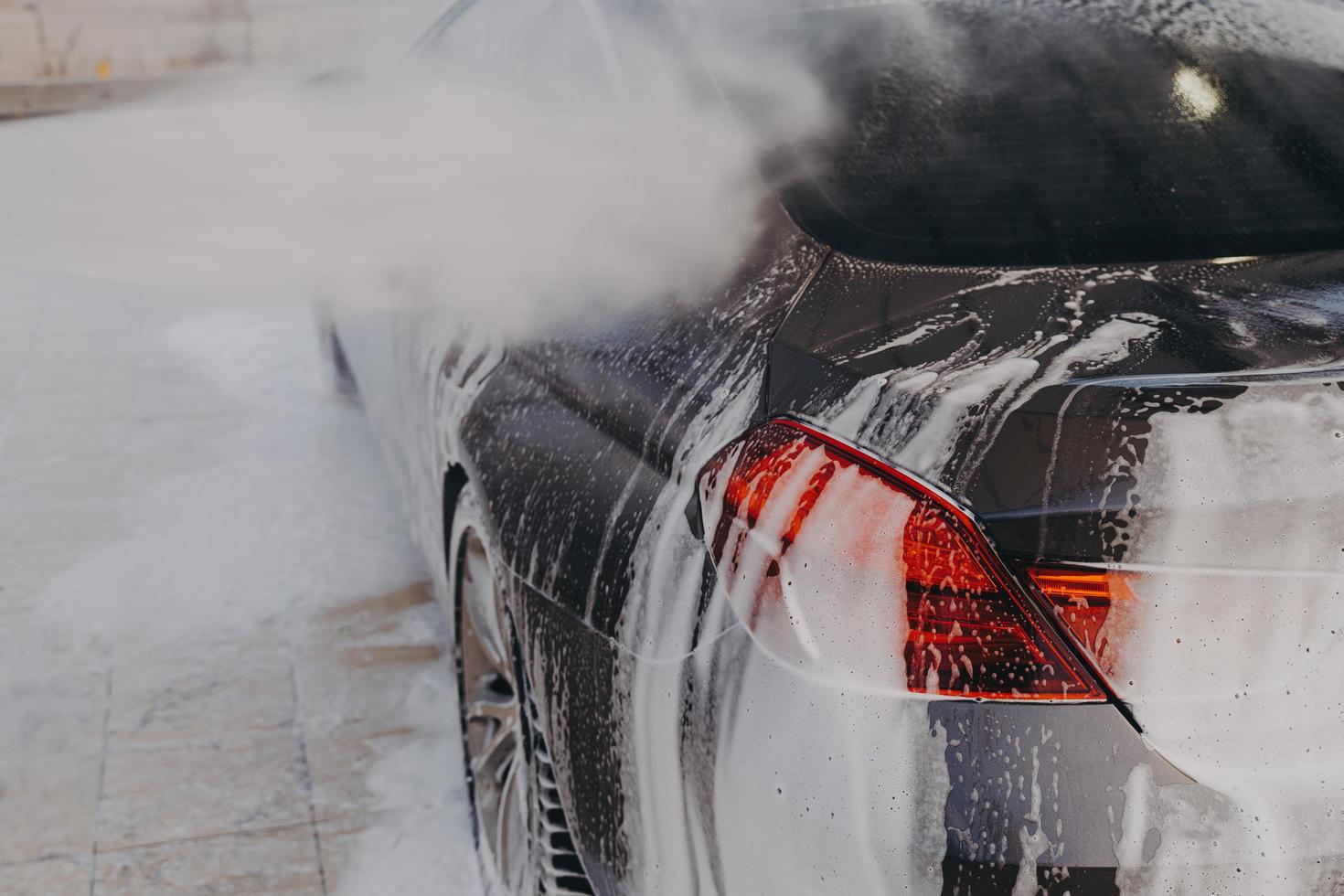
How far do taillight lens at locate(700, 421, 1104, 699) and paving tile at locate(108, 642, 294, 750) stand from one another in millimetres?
2030

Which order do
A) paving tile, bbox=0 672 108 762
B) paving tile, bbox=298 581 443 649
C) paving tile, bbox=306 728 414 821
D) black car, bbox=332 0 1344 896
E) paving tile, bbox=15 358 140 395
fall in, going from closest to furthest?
black car, bbox=332 0 1344 896 → paving tile, bbox=306 728 414 821 → paving tile, bbox=0 672 108 762 → paving tile, bbox=298 581 443 649 → paving tile, bbox=15 358 140 395

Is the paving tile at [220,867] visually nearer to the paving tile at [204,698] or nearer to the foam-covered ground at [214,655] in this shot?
the foam-covered ground at [214,655]

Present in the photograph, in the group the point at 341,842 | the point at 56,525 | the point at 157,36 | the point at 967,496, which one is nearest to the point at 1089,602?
the point at 967,496

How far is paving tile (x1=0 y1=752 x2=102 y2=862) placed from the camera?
253 centimetres

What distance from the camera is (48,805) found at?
2.65m

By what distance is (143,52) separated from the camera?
12719mm

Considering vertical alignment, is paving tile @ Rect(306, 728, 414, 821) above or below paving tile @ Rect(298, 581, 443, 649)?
above

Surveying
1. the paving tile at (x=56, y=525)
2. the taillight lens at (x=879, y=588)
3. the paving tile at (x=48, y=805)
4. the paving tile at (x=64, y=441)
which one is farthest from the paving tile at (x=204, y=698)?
the taillight lens at (x=879, y=588)

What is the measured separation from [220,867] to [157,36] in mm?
12103

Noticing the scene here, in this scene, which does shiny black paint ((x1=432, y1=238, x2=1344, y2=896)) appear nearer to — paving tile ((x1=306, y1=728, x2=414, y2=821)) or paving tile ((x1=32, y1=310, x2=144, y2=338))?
paving tile ((x1=306, y1=728, x2=414, y2=821))

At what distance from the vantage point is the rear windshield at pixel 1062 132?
162 cm

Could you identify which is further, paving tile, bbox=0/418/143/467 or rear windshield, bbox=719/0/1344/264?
paving tile, bbox=0/418/143/467

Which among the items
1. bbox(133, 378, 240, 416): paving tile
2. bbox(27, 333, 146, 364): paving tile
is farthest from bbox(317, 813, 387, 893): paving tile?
bbox(27, 333, 146, 364): paving tile

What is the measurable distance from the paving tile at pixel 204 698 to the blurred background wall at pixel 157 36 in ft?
32.1
